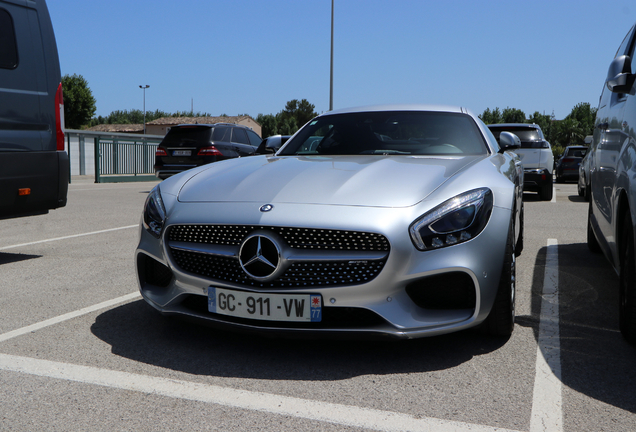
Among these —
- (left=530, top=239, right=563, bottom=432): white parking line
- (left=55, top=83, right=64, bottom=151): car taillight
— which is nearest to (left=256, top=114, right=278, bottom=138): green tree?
(left=55, top=83, right=64, bottom=151): car taillight

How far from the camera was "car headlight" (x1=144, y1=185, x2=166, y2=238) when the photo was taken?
3.20m

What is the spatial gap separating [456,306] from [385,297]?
0.38 meters

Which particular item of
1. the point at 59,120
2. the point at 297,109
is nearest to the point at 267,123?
the point at 297,109

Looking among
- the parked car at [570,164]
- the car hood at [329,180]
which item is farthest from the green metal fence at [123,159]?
the car hood at [329,180]

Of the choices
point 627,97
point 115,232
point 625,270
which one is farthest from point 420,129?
point 115,232

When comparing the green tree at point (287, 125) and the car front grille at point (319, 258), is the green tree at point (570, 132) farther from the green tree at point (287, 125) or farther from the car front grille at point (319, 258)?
the car front grille at point (319, 258)

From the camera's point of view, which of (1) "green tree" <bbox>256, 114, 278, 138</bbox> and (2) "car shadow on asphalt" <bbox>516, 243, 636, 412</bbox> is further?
(1) "green tree" <bbox>256, 114, 278, 138</bbox>

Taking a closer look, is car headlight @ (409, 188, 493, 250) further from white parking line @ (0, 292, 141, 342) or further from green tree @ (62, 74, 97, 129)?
green tree @ (62, 74, 97, 129)

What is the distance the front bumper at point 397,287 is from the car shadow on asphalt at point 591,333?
0.52 meters

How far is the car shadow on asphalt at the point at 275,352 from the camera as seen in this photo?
2.79 meters

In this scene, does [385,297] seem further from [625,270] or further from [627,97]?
[627,97]

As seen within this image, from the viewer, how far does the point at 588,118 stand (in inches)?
3784

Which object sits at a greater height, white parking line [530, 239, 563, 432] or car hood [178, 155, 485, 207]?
car hood [178, 155, 485, 207]

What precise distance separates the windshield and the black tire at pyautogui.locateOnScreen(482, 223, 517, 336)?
118 cm
